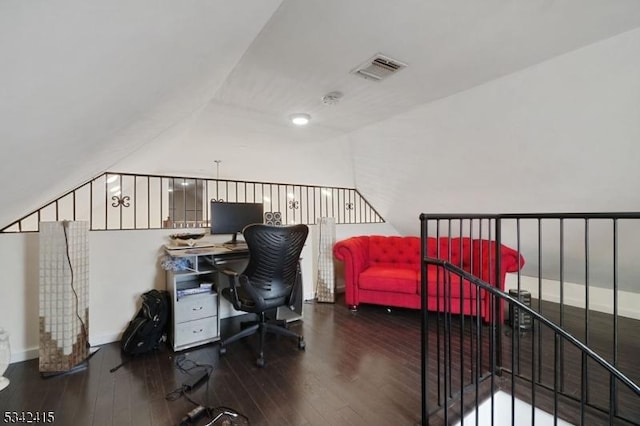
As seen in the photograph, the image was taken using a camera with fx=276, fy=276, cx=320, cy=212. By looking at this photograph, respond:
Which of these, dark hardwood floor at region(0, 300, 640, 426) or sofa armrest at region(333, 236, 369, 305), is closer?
dark hardwood floor at region(0, 300, 640, 426)

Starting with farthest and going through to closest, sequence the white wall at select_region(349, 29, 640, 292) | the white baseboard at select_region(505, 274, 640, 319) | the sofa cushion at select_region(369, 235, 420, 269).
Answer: the sofa cushion at select_region(369, 235, 420, 269)
the white baseboard at select_region(505, 274, 640, 319)
the white wall at select_region(349, 29, 640, 292)

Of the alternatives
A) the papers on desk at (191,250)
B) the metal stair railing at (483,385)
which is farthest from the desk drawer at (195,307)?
the metal stair railing at (483,385)

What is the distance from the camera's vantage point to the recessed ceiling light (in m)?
2.95

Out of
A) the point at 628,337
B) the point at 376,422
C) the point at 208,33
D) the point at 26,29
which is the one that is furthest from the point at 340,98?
the point at 628,337

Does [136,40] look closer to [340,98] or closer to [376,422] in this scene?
[340,98]

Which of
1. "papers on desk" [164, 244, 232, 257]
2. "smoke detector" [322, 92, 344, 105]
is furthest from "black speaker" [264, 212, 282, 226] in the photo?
"smoke detector" [322, 92, 344, 105]

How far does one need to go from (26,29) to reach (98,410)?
2198mm

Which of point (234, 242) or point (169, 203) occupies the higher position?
point (169, 203)

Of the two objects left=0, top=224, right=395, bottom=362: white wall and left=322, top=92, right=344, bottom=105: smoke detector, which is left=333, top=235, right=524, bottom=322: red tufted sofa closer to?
left=322, top=92, right=344, bottom=105: smoke detector

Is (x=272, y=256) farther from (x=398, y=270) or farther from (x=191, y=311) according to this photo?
(x=398, y=270)

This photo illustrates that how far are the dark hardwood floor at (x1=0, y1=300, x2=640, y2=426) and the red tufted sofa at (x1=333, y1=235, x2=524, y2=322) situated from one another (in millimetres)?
689

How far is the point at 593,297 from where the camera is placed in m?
3.52

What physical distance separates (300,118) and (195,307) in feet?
7.16

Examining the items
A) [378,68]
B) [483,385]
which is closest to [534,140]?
[378,68]
